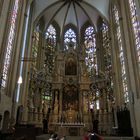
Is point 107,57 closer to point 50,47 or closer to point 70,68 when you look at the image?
point 70,68

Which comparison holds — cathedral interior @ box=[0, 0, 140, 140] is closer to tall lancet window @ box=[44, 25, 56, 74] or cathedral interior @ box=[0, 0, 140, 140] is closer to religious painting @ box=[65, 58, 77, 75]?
tall lancet window @ box=[44, 25, 56, 74]

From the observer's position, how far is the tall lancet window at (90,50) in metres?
26.1

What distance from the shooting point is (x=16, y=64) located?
56.9 feet

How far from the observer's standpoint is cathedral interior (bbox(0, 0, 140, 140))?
15.6m

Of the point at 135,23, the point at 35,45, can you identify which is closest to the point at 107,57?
the point at 135,23

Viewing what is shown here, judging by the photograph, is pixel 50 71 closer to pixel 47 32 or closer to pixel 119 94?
pixel 47 32

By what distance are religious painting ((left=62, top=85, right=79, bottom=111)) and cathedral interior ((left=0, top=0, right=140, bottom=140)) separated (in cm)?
12

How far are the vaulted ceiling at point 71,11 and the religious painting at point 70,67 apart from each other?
22.9 ft

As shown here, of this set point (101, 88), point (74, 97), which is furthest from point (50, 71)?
point (101, 88)

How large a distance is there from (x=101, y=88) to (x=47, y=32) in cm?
1276

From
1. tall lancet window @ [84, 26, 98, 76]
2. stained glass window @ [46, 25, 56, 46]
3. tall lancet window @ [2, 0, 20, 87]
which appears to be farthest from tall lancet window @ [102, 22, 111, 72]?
tall lancet window @ [2, 0, 20, 87]

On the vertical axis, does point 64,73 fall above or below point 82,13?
below

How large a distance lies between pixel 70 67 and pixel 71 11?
978 centimetres

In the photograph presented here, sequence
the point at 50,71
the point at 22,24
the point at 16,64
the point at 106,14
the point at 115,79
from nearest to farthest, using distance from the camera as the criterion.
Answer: the point at 16,64
the point at 22,24
the point at 115,79
the point at 106,14
the point at 50,71
